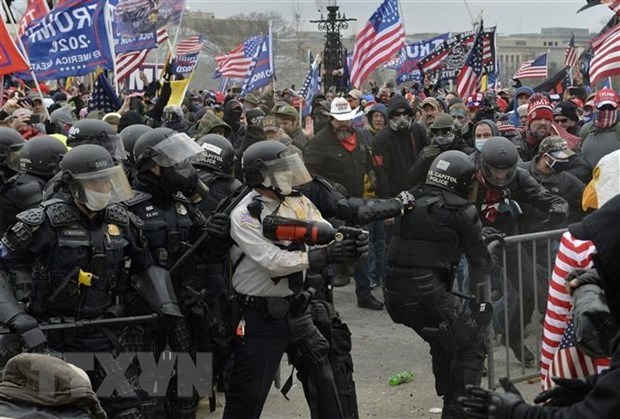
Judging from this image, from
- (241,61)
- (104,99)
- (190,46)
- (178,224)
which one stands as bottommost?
(241,61)

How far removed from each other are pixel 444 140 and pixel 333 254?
426cm

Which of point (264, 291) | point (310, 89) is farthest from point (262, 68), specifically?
point (264, 291)

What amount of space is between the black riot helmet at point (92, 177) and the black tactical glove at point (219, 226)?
599mm

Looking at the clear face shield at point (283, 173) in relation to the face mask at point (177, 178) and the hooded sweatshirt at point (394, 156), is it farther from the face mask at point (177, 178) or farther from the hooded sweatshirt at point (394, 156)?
the hooded sweatshirt at point (394, 156)

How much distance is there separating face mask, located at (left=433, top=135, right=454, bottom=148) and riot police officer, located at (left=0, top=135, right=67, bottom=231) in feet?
12.3

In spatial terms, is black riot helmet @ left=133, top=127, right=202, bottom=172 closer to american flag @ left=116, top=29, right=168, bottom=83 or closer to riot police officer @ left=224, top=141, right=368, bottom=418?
riot police officer @ left=224, top=141, right=368, bottom=418

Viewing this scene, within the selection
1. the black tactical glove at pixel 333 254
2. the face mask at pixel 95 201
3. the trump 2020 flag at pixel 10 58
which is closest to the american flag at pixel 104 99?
the trump 2020 flag at pixel 10 58

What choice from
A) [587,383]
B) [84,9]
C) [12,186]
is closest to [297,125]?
[84,9]

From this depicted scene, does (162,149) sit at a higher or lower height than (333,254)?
higher

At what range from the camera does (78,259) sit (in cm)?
532

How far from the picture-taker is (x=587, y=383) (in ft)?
10.0

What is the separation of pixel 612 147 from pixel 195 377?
16.6 feet

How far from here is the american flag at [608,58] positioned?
888 cm

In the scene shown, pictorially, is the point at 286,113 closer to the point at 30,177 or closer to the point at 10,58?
the point at 10,58
